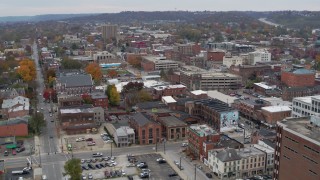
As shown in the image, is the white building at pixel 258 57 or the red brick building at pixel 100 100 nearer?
the red brick building at pixel 100 100

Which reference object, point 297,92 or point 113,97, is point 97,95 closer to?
point 113,97

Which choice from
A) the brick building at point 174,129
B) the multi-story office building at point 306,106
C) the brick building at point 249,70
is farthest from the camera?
the brick building at point 249,70

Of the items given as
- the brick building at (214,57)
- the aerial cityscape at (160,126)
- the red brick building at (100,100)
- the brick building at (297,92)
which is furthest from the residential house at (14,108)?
the brick building at (214,57)

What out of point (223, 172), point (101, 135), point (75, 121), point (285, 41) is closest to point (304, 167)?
point (223, 172)

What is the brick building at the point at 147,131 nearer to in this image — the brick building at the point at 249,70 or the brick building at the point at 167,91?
the brick building at the point at 167,91

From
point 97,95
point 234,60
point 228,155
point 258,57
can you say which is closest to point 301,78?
point 234,60
